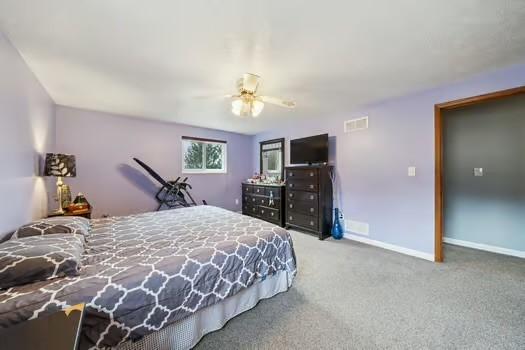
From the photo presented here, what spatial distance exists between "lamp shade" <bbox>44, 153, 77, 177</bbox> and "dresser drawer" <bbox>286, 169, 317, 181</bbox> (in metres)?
3.18

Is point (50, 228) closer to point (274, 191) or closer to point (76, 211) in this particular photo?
point (76, 211)

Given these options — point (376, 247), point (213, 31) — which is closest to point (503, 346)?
point (376, 247)

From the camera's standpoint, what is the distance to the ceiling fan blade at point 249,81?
201cm

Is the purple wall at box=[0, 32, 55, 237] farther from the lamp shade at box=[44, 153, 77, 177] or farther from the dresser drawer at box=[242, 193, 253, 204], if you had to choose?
the dresser drawer at box=[242, 193, 253, 204]

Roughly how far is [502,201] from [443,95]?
1778mm

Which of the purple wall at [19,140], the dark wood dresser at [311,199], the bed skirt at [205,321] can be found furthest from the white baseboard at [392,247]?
the purple wall at [19,140]

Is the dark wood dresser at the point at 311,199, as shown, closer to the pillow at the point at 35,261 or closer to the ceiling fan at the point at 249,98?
the ceiling fan at the point at 249,98

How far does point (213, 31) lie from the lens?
61.2 inches

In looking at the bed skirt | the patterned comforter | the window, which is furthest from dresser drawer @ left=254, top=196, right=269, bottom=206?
the bed skirt

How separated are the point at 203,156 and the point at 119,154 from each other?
1615mm

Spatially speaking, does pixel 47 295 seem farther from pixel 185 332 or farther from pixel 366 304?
pixel 366 304

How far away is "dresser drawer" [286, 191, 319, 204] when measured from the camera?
11.8 feet

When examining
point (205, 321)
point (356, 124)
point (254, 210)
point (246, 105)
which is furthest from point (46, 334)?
point (254, 210)

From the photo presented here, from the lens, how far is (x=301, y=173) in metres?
3.81
